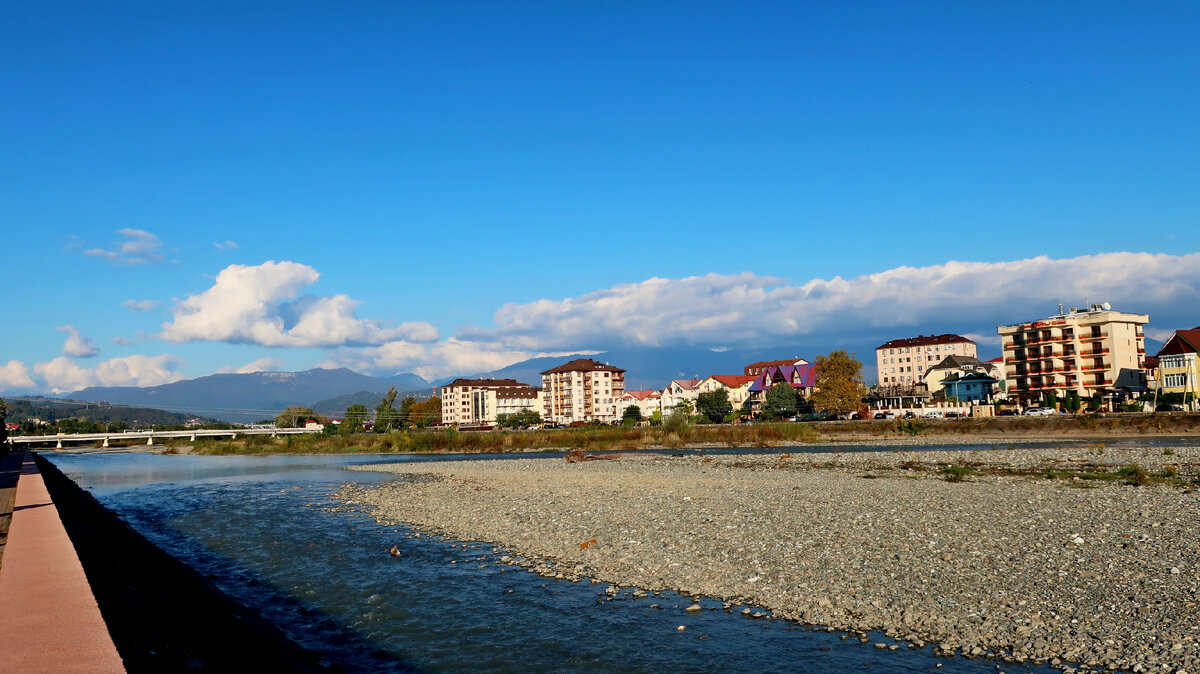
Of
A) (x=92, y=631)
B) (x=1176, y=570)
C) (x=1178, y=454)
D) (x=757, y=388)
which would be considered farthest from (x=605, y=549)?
(x=757, y=388)

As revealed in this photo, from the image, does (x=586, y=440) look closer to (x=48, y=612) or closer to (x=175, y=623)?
(x=175, y=623)

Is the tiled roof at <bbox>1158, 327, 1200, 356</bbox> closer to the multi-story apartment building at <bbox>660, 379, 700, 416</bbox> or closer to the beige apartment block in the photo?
the beige apartment block

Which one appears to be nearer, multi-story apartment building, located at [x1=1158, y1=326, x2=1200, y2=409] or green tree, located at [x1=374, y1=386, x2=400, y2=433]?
multi-story apartment building, located at [x1=1158, y1=326, x2=1200, y2=409]

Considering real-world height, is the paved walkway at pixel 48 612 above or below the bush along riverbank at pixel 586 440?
above

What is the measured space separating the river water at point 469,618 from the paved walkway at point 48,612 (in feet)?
13.5

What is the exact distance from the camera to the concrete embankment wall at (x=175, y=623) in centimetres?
846

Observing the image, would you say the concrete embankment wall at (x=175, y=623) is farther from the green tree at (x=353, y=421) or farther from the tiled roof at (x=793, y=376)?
the tiled roof at (x=793, y=376)

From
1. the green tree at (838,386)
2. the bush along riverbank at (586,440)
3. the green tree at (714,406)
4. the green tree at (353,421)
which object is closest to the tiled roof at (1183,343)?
the green tree at (838,386)

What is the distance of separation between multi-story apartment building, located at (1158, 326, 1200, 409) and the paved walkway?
11683 centimetres

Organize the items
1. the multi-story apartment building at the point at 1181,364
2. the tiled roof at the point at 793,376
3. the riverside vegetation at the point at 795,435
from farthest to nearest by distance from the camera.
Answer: the tiled roof at the point at 793,376 < the multi-story apartment building at the point at 1181,364 < the riverside vegetation at the point at 795,435

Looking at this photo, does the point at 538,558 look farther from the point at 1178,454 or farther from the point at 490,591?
the point at 1178,454

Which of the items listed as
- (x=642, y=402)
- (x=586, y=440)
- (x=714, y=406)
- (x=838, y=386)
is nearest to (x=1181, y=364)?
(x=838, y=386)

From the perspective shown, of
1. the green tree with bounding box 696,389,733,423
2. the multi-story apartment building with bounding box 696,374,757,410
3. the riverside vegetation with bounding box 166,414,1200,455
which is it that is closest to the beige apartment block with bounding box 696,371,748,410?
the multi-story apartment building with bounding box 696,374,757,410

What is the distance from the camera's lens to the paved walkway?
6.24 meters
